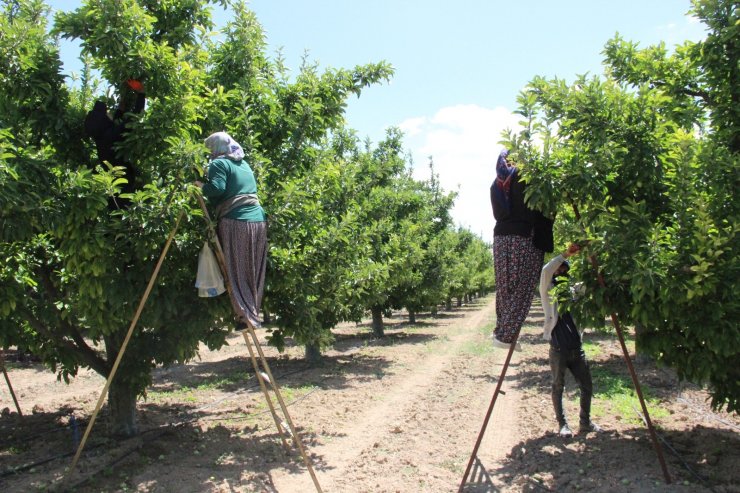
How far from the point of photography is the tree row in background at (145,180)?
4.69 meters

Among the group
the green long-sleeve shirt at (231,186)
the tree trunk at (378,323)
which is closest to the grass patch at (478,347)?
the tree trunk at (378,323)

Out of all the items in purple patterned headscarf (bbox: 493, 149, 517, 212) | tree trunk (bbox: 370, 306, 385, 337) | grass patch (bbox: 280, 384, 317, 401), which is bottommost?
grass patch (bbox: 280, 384, 317, 401)

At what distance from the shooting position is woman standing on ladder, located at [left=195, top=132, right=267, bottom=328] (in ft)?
16.5

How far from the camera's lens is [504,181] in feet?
16.9

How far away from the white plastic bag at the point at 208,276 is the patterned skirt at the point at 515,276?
271cm

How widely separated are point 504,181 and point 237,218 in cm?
261

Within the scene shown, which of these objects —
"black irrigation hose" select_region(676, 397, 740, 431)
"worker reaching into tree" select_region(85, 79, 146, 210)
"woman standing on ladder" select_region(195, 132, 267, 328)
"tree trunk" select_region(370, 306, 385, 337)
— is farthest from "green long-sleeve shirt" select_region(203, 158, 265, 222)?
"tree trunk" select_region(370, 306, 385, 337)

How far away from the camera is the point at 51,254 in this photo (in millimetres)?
5973

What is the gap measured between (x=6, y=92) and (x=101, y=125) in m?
0.88

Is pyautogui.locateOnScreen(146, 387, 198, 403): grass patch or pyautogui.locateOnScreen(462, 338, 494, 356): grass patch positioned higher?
pyautogui.locateOnScreen(146, 387, 198, 403): grass patch

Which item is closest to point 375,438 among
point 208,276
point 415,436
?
point 415,436

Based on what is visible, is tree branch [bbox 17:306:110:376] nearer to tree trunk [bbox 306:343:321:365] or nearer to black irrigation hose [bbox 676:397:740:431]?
tree trunk [bbox 306:343:321:365]

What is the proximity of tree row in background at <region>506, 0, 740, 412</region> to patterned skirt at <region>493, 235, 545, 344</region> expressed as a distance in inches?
17.8

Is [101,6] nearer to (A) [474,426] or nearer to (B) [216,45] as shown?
(B) [216,45]
